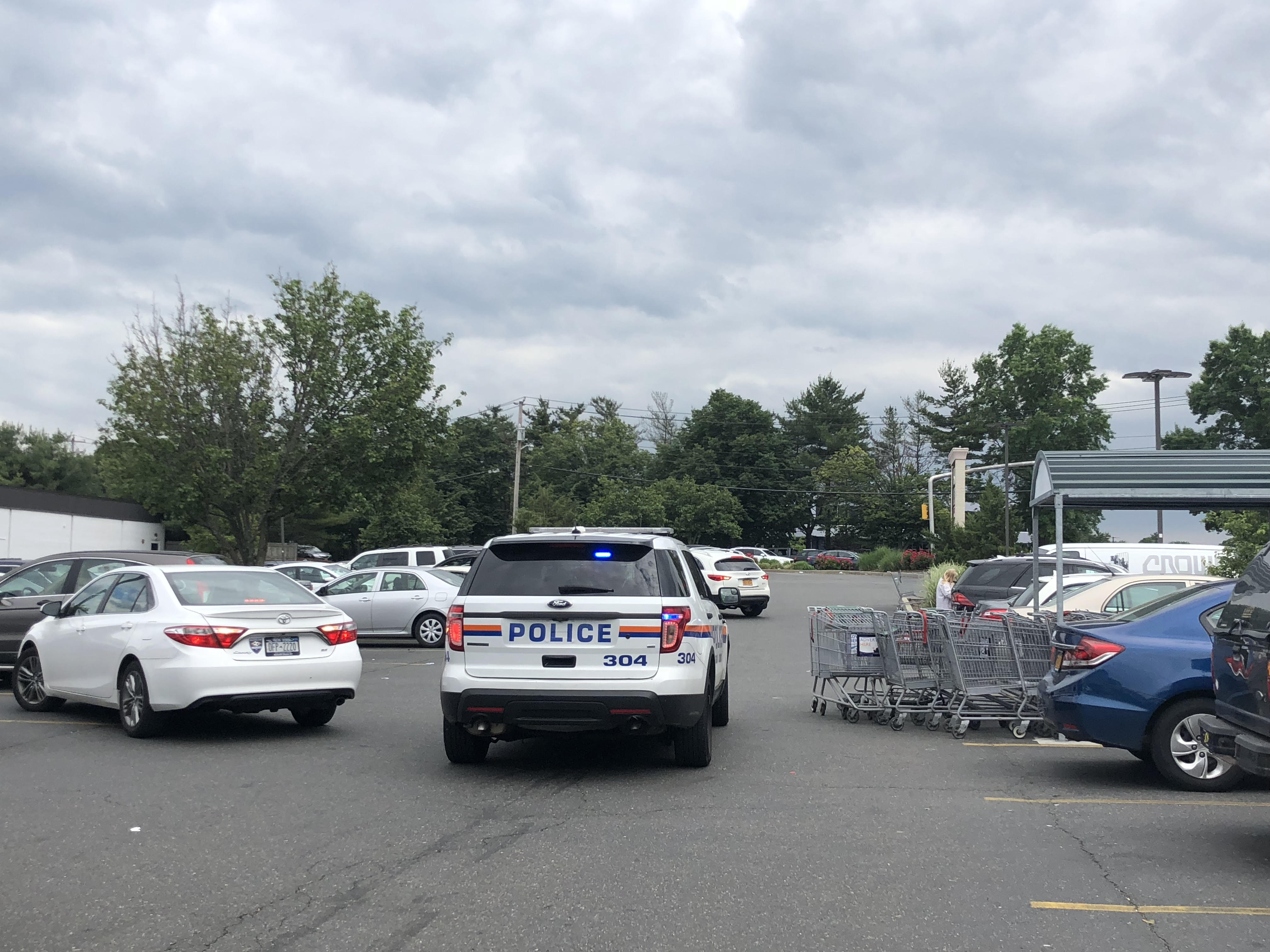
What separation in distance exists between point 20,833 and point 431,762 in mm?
3112

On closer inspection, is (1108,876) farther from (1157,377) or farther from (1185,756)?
(1157,377)

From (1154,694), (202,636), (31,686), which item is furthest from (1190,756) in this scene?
(31,686)

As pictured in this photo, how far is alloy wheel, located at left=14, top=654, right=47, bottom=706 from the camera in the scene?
38.3 ft

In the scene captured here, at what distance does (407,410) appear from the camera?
33.9m

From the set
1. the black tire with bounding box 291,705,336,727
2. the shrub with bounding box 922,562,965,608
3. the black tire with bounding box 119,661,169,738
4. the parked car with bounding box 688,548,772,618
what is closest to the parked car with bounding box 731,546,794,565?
the shrub with bounding box 922,562,965,608

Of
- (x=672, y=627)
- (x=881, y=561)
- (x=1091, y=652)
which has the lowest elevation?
(x=881, y=561)

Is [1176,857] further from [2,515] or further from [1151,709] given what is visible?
[2,515]

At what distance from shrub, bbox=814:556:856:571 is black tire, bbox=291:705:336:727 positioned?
6663 centimetres

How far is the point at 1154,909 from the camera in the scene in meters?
5.36

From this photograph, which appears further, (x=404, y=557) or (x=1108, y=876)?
(x=404, y=557)

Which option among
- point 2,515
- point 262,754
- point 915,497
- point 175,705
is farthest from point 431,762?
point 915,497

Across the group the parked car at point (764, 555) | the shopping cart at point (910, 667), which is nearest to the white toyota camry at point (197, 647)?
the shopping cart at point (910, 667)

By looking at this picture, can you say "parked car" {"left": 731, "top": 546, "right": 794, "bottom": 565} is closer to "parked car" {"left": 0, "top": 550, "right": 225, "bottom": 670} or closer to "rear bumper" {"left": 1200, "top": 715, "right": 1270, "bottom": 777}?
"parked car" {"left": 0, "top": 550, "right": 225, "bottom": 670}

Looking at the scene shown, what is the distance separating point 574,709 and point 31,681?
6.75 meters
